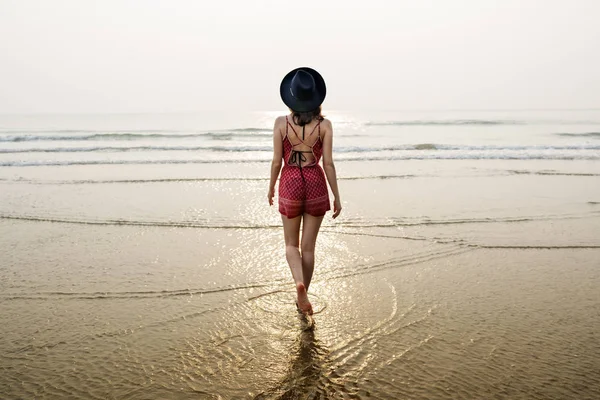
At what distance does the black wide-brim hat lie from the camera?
3.50 metres

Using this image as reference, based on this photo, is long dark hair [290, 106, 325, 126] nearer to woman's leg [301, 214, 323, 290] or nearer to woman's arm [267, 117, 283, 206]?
woman's arm [267, 117, 283, 206]

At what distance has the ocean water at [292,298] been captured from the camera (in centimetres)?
292

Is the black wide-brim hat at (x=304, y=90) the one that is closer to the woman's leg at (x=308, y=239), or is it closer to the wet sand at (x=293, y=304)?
the woman's leg at (x=308, y=239)

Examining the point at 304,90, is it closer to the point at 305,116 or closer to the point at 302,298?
the point at 305,116

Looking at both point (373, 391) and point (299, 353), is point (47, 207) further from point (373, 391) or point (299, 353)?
point (373, 391)

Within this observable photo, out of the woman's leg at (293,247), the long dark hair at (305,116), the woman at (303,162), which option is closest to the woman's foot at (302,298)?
the woman at (303,162)

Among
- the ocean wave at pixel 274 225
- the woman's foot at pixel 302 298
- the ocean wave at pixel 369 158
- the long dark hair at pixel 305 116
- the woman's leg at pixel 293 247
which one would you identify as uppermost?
the long dark hair at pixel 305 116

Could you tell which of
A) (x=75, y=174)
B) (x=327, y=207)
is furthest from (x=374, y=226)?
(x=75, y=174)

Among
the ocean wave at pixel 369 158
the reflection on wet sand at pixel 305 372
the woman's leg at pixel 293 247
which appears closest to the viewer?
the reflection on wet sand at pixel 305 372

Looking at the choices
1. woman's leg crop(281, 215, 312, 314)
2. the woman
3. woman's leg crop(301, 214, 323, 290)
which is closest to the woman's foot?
the woman

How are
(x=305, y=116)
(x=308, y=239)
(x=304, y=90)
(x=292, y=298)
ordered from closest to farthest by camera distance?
(x=304, y=90) < (x=305, y=116) < (x=308, y=239) < (x=292, y=298)

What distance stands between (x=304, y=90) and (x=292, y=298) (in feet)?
6.33

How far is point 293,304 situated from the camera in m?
4.10

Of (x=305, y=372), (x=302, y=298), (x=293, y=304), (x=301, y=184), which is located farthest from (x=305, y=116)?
(x=305, y=372)
